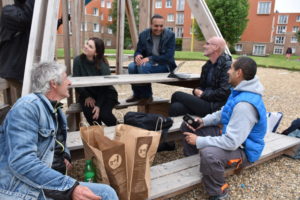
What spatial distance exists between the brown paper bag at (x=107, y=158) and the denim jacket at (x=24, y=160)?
279mm

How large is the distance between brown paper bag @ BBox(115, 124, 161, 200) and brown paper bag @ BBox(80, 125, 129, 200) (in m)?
0.07

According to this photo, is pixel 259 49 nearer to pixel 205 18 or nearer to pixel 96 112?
pixel 205 18

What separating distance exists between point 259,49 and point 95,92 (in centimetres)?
4110

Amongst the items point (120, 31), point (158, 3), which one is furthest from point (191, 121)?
point (158, 3)

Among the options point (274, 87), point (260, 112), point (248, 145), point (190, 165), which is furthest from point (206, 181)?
point (274, 87)

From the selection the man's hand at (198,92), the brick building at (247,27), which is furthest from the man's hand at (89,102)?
the brick building at (247,27)

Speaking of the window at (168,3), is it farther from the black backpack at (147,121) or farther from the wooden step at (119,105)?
the black backpack at (147,121)

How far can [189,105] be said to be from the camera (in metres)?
3.60

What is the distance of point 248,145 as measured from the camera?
8.45ft

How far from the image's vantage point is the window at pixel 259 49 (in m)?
39.4

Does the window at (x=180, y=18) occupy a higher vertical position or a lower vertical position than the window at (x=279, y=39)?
higher

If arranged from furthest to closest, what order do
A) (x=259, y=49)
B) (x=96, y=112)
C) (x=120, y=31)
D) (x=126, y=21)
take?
1. (x=259, y=49)
2. (x=126, y=21)
3. (x=120, y=31)
4. (x=96, y=112)

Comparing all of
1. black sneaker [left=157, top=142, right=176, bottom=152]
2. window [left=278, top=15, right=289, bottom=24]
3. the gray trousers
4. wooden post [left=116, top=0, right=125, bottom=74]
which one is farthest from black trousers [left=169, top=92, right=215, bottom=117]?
window [left=278, top=15, right=289, bottom=24]

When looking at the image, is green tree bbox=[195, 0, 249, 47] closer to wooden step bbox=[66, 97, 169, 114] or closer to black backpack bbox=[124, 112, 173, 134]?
wooden step bbox=[66, 97, 169, 114]
